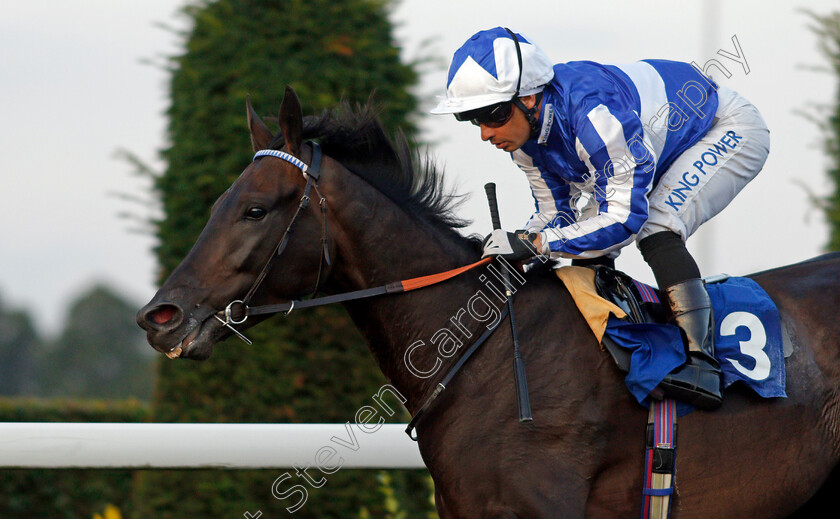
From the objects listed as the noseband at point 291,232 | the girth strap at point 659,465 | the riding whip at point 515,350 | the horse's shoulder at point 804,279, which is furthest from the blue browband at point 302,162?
the horse's shoulder at point 804,279

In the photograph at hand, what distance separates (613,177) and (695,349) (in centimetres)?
59

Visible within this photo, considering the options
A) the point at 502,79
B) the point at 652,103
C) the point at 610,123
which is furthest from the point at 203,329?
the point at 652,103

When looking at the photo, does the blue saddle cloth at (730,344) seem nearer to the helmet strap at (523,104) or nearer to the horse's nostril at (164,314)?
the helmet strap at (523,104)

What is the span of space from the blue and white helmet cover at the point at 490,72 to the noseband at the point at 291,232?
448mm

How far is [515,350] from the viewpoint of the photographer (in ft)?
8.79

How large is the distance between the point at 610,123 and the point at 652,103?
341 millimetres

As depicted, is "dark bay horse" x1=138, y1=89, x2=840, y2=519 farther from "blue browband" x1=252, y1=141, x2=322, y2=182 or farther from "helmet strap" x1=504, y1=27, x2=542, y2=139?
"helmet strap" x1=504, y1=27, x2=542, y2=139

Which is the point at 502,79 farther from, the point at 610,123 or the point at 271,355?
the point at 271,355

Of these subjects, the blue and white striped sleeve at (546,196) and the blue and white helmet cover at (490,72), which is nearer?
the blue and white helmet cover at (490,72)

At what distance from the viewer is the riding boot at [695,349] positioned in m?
2.60

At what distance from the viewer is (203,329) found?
2570 mm

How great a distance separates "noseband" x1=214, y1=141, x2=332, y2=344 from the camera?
2.60 m

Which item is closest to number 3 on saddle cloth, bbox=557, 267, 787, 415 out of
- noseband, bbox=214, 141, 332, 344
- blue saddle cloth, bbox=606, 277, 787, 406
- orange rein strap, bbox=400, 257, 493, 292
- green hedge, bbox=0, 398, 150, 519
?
blue saddle cloth, bbox=606, 277, 787, 406

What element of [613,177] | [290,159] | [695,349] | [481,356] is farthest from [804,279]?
[290,159]
